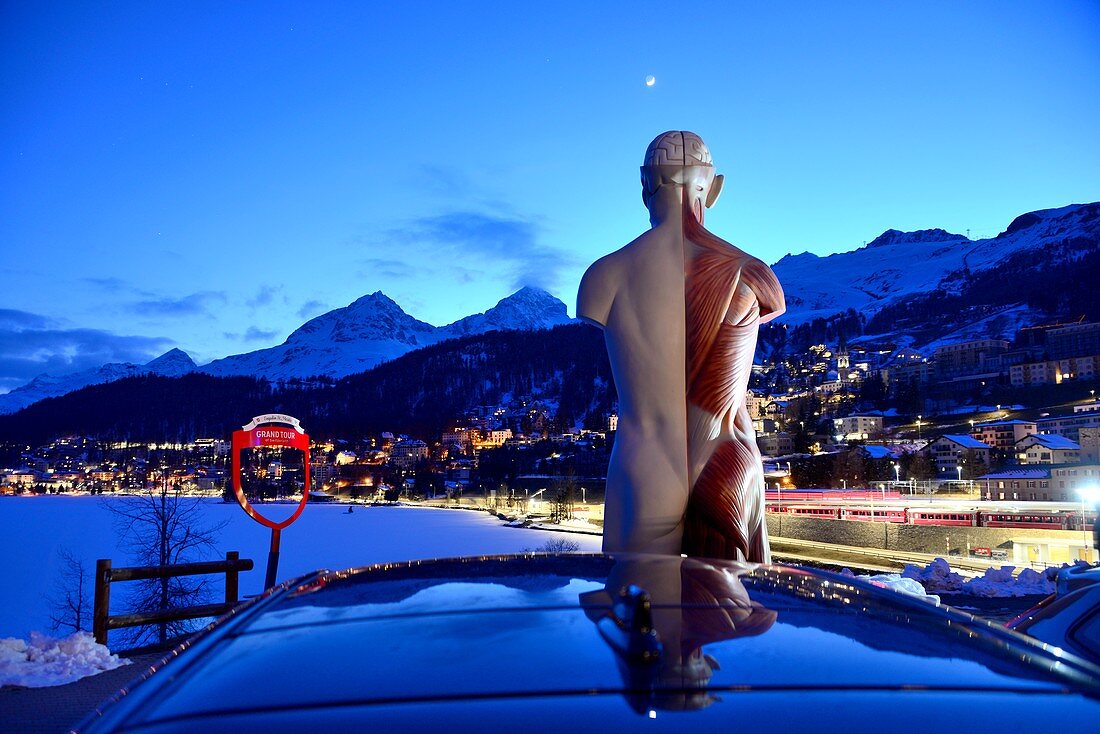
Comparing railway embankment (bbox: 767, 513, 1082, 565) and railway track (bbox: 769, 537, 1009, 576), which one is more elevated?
railway embankment (bbox: 767, 513, 1082, 565)

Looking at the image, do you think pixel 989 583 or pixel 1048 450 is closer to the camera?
pixel 989 583

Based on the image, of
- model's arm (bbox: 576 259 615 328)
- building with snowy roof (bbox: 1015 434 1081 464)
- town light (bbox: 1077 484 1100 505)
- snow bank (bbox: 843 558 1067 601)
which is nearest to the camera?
model's arm (bbox: 576 259 615 328)

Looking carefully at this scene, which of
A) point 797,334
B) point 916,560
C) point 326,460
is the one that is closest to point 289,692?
point 916,560

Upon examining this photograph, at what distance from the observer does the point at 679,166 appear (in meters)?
6.27

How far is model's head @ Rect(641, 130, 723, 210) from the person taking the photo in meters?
6.28

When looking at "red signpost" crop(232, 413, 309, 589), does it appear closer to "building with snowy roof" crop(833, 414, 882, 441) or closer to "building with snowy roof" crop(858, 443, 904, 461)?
"building with snowy roof" crop(858, 443, 904, 461)

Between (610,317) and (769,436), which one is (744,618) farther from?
(769,436)

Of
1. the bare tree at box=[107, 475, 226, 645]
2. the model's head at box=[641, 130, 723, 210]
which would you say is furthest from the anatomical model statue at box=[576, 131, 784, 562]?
the bare tree at box=[107, 475, 226, 645]

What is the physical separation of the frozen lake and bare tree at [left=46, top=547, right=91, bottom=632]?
38 cm

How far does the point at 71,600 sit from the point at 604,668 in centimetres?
2893

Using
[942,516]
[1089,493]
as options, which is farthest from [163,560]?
[942,516]

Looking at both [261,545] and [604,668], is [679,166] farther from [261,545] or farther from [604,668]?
[261,545]

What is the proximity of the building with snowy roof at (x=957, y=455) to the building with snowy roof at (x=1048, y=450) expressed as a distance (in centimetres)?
276

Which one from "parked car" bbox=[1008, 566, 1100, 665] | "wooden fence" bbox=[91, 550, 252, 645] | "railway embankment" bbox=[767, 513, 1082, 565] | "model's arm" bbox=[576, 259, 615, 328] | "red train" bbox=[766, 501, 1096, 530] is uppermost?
"model's arm" bbox=[576, 259, 615, 328]
